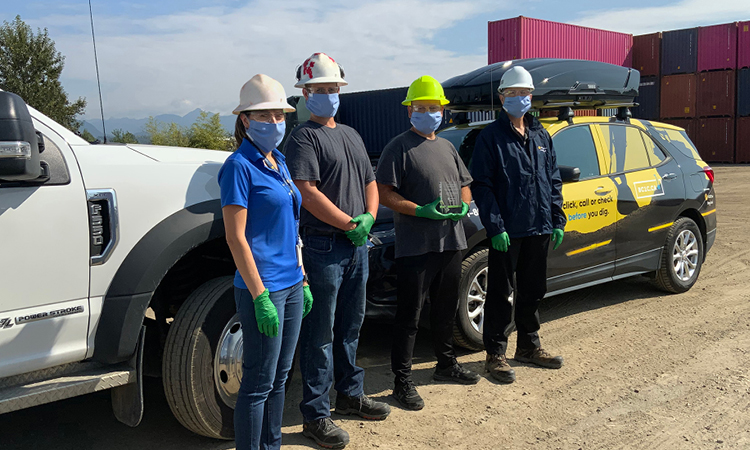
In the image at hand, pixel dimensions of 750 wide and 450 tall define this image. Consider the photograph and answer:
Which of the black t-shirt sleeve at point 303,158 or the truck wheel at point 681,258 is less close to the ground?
the black t-shirt sleeve at point 303,158

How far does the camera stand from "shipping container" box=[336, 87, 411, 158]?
19047mm

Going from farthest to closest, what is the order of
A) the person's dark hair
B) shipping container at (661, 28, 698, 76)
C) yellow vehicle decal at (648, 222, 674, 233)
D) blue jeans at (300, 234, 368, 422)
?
shipping container at (661, 28, 698, 76)
yellow vehicle decal at (648, 222, 674, 233)
blue jeans at (300, 234, 368, 422)
the person's dark hair

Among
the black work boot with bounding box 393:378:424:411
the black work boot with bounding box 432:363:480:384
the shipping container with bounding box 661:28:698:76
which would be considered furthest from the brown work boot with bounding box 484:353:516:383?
the shipping container with bounding box 661:28:698:76

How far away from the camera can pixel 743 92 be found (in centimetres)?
2697

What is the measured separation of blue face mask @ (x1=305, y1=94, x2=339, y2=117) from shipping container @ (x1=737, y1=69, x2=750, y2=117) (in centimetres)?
2899

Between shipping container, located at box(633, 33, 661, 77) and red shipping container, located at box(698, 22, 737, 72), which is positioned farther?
shipping container, located at box(633, 33, 661, 77)

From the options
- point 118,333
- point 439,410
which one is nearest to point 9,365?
point 118,333

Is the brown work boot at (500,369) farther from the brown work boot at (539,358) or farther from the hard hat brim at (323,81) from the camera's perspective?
the hard hat brim at (323,81)

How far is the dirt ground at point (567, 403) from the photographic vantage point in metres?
3.41

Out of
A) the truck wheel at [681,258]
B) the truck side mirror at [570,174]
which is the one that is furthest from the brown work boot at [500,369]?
the truck wheel at [681,258]

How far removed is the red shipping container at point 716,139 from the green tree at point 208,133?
24.5m

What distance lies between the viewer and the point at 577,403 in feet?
12.6

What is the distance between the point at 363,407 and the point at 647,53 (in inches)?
1184

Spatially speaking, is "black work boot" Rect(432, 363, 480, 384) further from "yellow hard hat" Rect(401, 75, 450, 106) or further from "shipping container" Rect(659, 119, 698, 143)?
"shipping container" Rect(659, 119, 698, 143)
